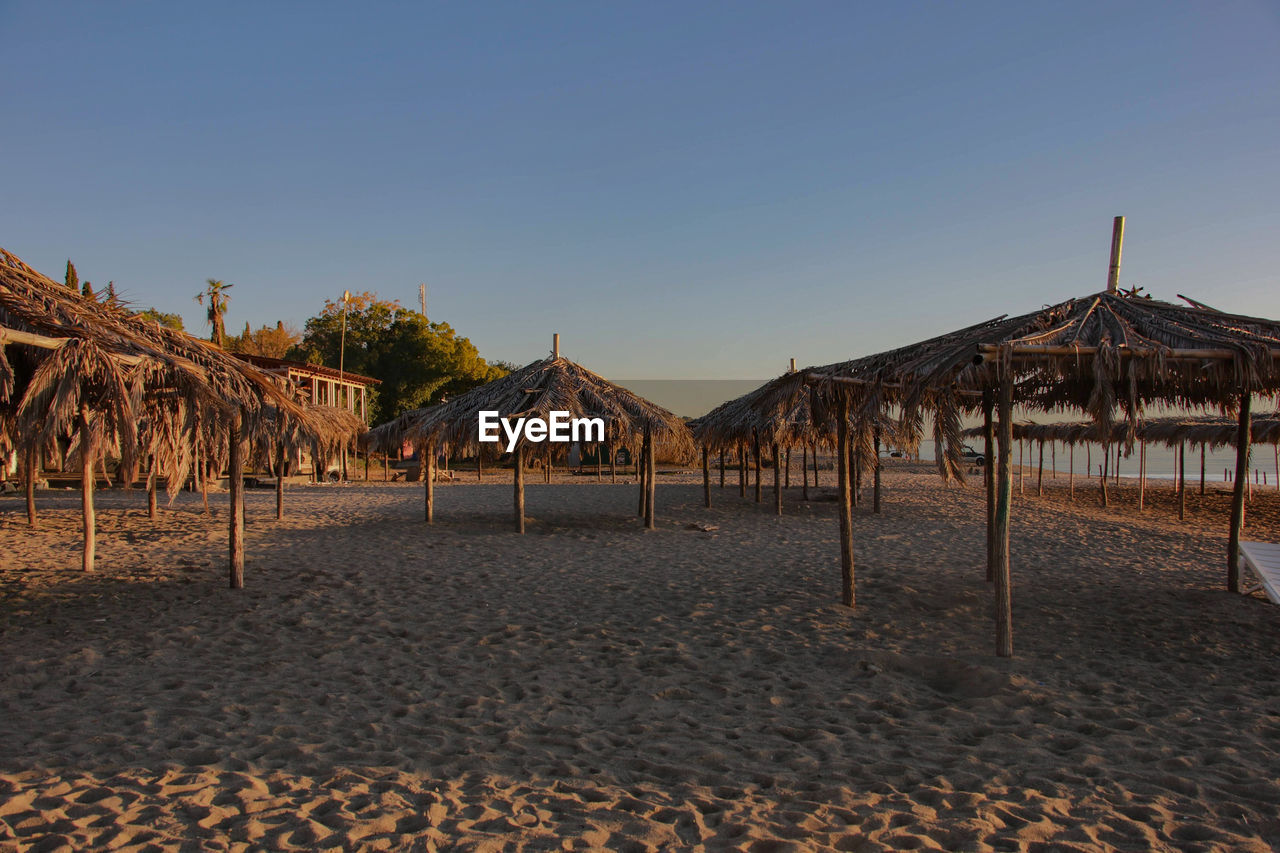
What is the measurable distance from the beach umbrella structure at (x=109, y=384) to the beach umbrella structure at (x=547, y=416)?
11.9 feet

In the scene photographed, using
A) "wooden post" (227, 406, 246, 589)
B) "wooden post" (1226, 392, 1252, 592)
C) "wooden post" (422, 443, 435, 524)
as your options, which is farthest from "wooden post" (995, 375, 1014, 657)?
"wooden post" (422, 443, 435, 524)

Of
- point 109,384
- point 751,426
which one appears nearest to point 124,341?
point 109,384

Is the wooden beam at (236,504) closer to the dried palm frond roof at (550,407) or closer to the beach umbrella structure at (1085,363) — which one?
the dried palm frond roof at (550,407)

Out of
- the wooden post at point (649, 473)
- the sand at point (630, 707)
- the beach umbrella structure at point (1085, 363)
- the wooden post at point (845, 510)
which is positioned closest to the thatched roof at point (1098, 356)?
the beach umbrella structure at point (1085, 363)

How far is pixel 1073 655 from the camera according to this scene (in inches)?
187

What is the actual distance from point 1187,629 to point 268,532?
11.3 m

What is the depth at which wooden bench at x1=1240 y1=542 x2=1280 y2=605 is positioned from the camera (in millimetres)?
5098

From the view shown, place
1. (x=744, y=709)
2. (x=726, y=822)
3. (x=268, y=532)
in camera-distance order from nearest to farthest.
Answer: (x=726, y=822) → (x=744, y=709) → (x=268, y=532)

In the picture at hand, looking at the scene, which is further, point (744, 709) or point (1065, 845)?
point (744, 709)

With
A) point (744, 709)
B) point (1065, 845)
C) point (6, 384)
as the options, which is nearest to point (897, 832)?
point (1065, 845)

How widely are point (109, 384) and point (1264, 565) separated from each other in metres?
9.36

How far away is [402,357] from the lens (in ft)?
101

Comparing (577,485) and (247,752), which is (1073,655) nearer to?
(247,752)

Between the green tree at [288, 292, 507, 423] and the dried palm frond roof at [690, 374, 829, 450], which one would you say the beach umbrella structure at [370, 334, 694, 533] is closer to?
the dried palm frond roof at [690, 374, 829, 450]
